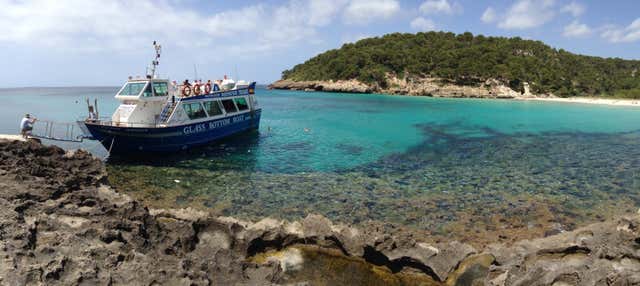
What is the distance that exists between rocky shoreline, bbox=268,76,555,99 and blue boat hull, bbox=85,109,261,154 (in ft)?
239

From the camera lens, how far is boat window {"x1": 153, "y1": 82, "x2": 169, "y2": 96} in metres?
19.4

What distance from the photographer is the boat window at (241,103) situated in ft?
84.2

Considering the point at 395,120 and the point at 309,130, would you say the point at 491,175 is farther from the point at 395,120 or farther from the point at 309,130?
the point at 395,120

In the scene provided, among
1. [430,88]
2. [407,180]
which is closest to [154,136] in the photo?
[407,180]

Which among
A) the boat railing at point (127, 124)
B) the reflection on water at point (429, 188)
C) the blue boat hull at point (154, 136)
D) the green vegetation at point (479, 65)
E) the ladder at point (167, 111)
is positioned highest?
the green vegetation at point (479, 65)

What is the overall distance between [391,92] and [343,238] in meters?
86.5

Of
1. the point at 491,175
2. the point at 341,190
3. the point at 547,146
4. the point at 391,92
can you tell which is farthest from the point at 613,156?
the point at 391,92

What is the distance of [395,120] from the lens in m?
37.7

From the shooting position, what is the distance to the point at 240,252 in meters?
7.74

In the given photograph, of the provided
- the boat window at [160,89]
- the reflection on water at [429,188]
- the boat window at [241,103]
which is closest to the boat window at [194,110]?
the boat window at [160,89]

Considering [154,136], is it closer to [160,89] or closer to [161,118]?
[161,118]

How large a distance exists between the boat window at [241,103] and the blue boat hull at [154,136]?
11.4 ft

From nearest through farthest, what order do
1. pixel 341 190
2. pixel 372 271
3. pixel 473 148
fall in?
pixel 372 271, pixel 341 190, pixel 473 148

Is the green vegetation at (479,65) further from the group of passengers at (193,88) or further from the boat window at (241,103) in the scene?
the group of passengers at (193,88)
